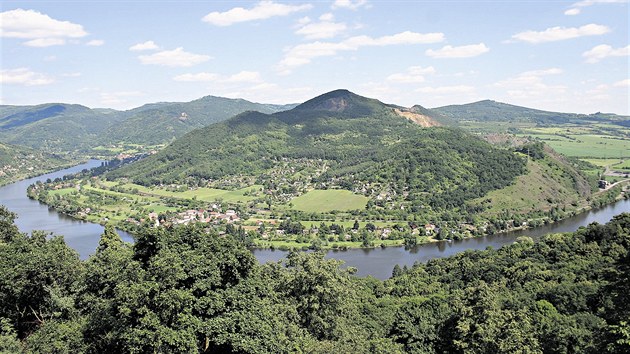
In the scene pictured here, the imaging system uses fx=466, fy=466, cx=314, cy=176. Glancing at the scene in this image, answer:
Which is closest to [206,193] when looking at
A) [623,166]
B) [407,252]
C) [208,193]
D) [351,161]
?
[208,193]

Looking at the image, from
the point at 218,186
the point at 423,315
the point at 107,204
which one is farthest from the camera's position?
the point at 218,186

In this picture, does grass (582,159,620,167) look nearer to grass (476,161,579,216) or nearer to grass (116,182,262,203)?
grass (476,161,579,216)

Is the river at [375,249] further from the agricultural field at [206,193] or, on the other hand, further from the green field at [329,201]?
the green field at [329,201]

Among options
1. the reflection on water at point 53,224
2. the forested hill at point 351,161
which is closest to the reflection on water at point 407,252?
the forested hill at point 351,161

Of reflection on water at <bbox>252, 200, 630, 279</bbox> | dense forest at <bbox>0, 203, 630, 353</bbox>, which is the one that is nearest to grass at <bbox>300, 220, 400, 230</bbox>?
reflection on water at <bbox>252, 200, 630, 279</bbox>

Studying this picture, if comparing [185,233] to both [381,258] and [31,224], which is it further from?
[31,224]

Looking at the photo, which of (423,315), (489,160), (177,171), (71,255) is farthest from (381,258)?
(177,171)
